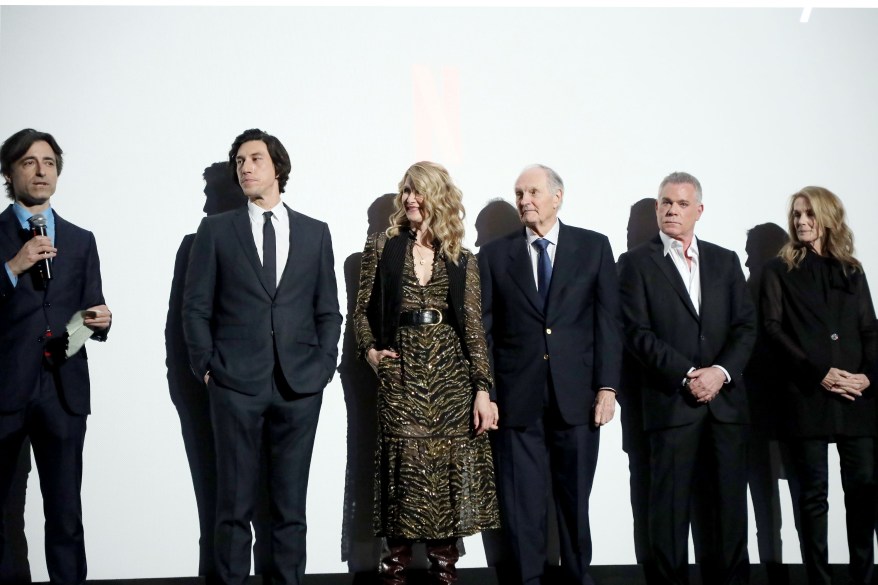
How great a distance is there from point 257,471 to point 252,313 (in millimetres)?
702

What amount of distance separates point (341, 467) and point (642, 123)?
239 cm

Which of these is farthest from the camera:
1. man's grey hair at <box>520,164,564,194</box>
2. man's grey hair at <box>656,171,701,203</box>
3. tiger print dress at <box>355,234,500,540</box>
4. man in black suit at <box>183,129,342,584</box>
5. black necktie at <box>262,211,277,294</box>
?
man's grey hair at <box>656,171,701,203</box>

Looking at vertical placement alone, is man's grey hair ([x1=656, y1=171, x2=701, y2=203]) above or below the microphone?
above

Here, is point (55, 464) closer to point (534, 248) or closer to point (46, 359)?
point (46, 359)

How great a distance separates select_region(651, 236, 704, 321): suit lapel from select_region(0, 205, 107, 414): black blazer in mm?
2594

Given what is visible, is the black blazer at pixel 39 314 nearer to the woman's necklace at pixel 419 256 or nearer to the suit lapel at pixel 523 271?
the woman's necklace at pixel 419 256

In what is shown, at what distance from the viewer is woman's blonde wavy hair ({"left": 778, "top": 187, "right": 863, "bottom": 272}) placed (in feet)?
15.2

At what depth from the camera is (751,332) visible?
4453mm

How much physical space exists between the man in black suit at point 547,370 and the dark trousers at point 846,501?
1.04 m

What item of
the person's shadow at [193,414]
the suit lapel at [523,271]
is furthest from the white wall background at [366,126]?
the suit lapel at [523,271]

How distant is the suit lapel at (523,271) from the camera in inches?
169

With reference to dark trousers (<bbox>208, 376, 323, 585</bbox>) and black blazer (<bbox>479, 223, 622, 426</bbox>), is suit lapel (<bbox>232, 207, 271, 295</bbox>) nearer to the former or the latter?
dark trousers (<bbox>208, 376, 323, 585</bbox>)

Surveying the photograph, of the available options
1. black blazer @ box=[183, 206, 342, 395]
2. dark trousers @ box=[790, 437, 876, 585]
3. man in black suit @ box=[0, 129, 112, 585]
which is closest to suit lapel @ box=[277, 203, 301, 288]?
black blazer @ box=[183, 206, 342, 395]

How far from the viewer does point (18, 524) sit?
15.1 ft
